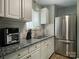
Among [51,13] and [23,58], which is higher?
[51,13]

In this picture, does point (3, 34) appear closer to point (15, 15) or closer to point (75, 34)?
point (15, 15)

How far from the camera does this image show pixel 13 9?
2.05 metres

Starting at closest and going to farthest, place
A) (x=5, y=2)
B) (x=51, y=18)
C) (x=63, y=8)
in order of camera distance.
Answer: (x=5, y=2) → (x=51, y=18) → (x=63, y=8)


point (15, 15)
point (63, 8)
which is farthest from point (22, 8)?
point (63, 8)

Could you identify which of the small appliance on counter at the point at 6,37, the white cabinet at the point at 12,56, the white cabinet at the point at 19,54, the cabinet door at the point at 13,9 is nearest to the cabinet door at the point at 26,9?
the cabinet door at the point at 13,9

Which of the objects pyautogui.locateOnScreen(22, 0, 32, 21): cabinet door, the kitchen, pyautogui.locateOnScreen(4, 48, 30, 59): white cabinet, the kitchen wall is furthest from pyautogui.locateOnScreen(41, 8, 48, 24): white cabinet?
pyautogui.locateOnScreen(4, 48, 30, 59): white cabinet

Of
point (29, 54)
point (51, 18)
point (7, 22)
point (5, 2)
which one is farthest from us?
point (51, 18)

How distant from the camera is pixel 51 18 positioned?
494 cm

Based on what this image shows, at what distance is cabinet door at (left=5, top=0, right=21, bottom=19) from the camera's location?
1.89 meters

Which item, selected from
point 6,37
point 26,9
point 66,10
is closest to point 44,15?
point 66,10

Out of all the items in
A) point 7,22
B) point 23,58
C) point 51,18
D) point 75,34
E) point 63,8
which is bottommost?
point 23,58

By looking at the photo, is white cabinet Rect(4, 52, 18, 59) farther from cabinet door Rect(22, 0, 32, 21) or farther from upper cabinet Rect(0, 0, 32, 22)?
cabinet door Rect(22, 0, 32, 21)

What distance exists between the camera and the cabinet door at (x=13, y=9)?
1887 mm

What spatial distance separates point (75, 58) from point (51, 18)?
2.16 meters
